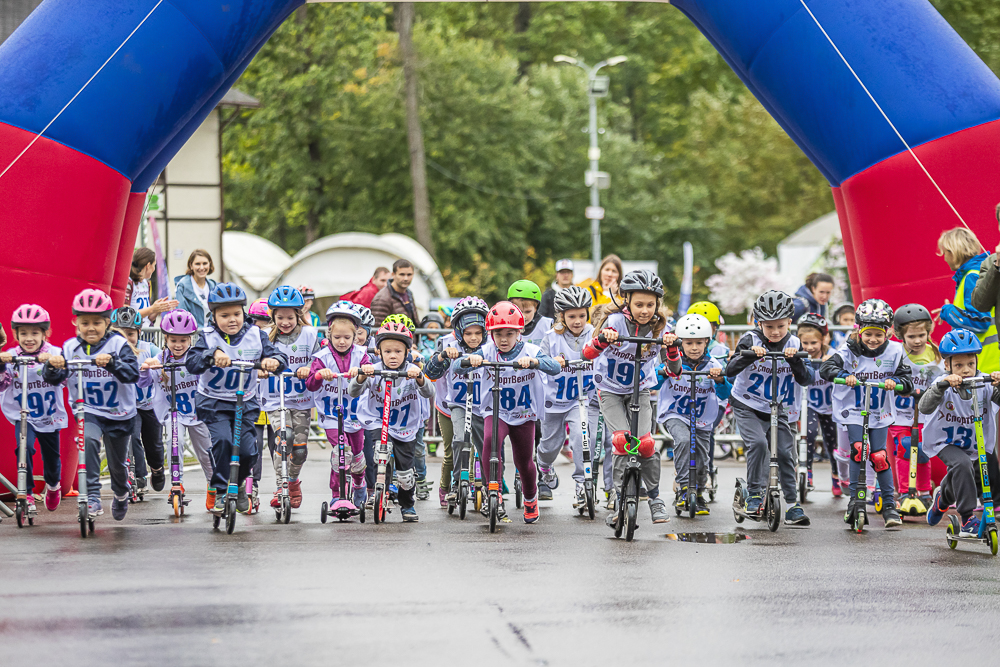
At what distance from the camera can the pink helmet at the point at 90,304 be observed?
34.3ft

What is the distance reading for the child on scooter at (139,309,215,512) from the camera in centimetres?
1088

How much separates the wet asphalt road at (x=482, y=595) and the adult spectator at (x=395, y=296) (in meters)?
4.36

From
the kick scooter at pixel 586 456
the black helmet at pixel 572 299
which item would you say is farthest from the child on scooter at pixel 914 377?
the black helmet at pixel 572 299

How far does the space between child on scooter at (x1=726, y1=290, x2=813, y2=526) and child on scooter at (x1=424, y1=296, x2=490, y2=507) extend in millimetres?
2235

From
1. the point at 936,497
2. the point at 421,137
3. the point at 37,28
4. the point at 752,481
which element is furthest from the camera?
the point at 421,137

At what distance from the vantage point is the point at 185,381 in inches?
448

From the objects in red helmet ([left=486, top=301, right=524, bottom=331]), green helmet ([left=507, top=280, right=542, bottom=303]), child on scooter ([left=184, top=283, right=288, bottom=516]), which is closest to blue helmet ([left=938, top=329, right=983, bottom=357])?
red helmet ([left=486, top=301, right=524, bottom=331])

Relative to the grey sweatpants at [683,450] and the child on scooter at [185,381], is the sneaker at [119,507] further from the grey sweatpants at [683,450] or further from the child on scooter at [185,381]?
the grey sweatpants at [683,450]

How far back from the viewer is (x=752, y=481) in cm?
1099

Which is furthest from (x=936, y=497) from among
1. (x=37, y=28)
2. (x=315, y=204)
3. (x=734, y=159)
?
(x=734, y=159)

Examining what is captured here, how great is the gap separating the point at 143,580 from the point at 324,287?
23.4m

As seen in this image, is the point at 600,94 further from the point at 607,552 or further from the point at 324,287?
the point at 607,552

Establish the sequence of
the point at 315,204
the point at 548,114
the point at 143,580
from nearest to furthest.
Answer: the point at 143,580 < the point at 315,204 < the point at 548,114

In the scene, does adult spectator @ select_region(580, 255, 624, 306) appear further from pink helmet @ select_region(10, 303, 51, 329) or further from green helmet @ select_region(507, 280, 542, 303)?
pink helmet @ select_region(10, 303, 51, 329)
